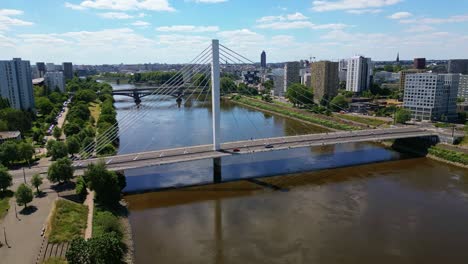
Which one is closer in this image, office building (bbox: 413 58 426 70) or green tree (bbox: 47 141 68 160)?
green tree (bbox: 47 141 68 160)

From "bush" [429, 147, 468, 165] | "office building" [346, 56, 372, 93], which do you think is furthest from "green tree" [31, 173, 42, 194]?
"office building" [346, 56, 372, 93]

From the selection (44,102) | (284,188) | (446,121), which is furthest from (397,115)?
(44,102)

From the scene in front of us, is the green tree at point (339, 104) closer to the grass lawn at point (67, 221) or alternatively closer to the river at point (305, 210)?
the river at point (305, 210)

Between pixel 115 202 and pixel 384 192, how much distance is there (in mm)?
10263

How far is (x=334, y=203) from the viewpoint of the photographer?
12844mm

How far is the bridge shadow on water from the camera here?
14617 mm

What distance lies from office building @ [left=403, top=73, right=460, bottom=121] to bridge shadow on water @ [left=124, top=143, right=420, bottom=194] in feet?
24.3

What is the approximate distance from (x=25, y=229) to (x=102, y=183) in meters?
2.63

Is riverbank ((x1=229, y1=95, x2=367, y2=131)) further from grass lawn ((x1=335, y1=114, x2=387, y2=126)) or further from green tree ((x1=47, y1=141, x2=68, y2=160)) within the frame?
green tree ((x1=47, y1=141, x2=68, y2=160))

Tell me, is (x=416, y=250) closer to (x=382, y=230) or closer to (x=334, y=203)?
(x=382, y=230)

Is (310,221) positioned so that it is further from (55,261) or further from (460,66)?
(460,66)

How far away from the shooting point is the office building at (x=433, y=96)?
24891mm

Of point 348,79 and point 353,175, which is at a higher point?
point 348,79

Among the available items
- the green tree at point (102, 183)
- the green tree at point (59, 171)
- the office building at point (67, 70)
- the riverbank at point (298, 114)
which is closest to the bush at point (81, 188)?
the green tree at point (102, 183)
